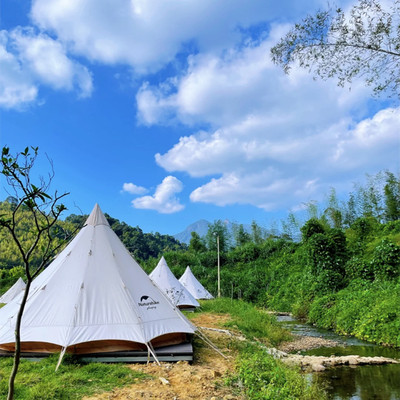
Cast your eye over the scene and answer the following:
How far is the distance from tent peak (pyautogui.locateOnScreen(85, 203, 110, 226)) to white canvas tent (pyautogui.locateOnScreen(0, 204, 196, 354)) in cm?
28

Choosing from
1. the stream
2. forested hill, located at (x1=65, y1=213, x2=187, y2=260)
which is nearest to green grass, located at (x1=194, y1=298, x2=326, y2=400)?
the stream

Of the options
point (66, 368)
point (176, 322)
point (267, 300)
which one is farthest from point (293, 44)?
point (267, 300)

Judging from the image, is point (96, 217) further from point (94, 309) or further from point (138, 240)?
point (138, 240)

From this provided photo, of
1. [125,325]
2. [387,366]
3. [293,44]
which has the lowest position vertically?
[387,366]

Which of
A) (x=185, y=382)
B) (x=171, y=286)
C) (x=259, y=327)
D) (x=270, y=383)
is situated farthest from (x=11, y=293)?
(x=270, y=383)

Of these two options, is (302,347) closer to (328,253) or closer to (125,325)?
(125,325)

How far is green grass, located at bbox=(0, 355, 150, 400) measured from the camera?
421 cm

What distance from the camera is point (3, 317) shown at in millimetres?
6656

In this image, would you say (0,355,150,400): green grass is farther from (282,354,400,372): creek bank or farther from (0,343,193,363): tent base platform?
(282,354,400,372): creek bank

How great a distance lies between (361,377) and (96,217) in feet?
19.3

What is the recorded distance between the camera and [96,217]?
7.60m

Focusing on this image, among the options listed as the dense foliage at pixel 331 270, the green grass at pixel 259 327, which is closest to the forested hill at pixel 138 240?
the dense foliage at pixel 331 270

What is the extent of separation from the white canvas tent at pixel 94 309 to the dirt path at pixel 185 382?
0.58 m

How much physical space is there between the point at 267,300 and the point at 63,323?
1567cm
